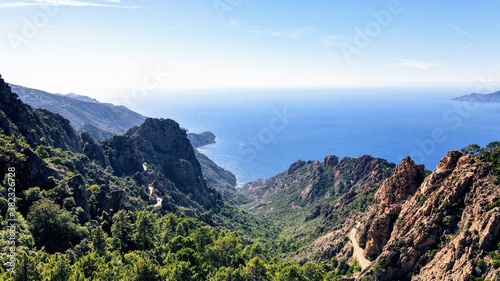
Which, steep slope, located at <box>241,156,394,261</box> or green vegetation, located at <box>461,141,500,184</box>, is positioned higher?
green vegetation, located at <box>461,141,500,184</box>

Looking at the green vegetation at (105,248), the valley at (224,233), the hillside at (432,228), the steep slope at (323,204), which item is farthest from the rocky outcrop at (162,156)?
the hillside at (432,228)

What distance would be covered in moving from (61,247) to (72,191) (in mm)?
15665

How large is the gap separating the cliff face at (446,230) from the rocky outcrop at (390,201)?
24 centimetres

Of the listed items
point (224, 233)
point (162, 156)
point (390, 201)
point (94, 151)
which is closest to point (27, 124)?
point (94, 151)

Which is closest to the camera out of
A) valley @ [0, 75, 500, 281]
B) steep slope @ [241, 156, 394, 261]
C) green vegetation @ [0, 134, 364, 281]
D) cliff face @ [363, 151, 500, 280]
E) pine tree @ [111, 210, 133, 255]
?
green vegetation @ [0, 134, 364, 281]

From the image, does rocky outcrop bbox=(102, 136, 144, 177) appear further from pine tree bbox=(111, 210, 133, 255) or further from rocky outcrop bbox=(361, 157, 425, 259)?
rocky outcrop bbox=(361, 157, 425, 259)

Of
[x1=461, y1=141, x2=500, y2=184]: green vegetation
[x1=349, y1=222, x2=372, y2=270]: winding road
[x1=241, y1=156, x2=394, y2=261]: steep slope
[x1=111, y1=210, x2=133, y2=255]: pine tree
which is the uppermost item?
[x1=461, y1=141, x2=500, y2=184]: green vegetation

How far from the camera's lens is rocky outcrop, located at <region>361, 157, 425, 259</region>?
71562mm

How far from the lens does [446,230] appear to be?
61.0 metres

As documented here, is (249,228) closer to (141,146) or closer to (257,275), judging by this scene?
(141,146)

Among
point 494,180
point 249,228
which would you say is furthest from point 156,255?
point 249,228

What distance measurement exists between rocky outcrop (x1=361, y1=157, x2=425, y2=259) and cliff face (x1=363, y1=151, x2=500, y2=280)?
238 mm

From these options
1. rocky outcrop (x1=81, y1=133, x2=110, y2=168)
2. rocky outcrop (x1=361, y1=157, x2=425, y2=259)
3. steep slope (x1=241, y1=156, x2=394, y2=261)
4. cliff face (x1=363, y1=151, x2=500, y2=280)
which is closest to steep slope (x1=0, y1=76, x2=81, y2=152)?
rocky outcrop (x1=81, y1=133, x2=110, y2=168)

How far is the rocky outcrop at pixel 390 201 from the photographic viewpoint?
71.6m
